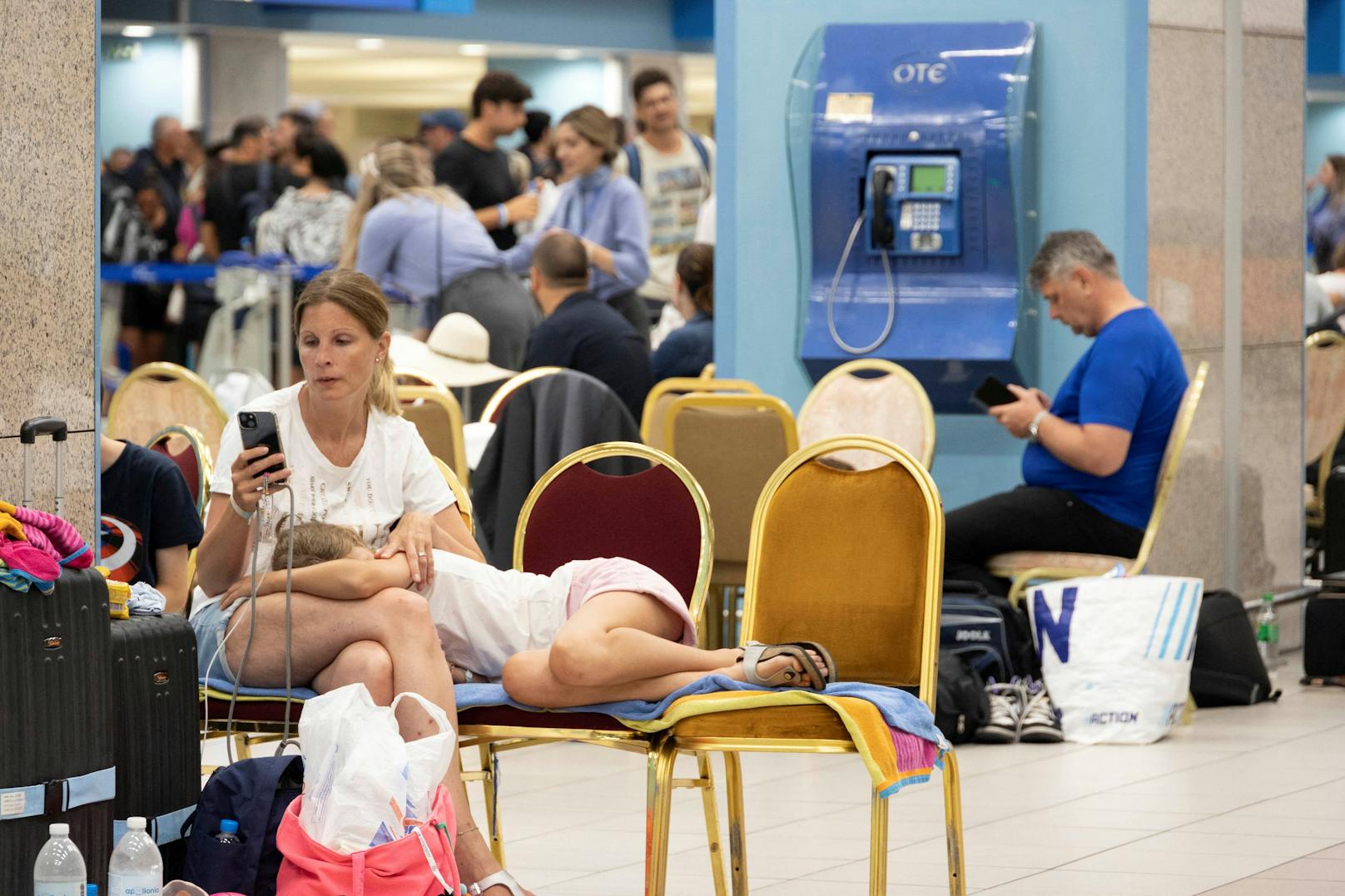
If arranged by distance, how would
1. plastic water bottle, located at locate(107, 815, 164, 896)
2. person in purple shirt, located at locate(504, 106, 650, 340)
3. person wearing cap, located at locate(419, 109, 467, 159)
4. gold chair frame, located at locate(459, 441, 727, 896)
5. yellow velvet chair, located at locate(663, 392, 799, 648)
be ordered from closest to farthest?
plastic water bottle, located at locate(107, 815, 164, 896)
gold chair frame, located at locate(459, 441, 727, 896)
yellow velvet chair, located at locate(663, 392, 799, 648)
person in purple shirt, located at locate(504, 106, 650, 340)
person wearing cap, located at locate(419, 109, 467, 159)

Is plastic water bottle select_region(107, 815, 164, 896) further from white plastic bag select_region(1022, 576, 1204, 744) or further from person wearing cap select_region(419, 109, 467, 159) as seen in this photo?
person wearing cap select_region(419, 109, 467, 159)

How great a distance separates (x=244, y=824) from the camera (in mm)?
3625

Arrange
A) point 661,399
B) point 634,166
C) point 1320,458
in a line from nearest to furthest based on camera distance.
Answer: point 661,399
point 1320,458
point 634,166

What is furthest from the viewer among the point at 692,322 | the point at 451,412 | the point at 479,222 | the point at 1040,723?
the point at 479,222

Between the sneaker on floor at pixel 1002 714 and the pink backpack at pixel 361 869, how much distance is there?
2.83 metres

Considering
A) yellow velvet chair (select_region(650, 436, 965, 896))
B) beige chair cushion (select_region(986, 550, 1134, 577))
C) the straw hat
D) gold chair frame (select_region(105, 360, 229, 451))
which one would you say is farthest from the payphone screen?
yellow velvet chair (select_region(650, 436, 965, 896))

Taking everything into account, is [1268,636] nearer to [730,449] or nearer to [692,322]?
[730,449]

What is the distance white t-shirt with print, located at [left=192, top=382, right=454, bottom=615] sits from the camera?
421cm

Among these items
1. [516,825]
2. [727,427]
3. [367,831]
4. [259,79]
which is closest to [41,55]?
[367,831]

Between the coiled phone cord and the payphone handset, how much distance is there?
6 centimetres

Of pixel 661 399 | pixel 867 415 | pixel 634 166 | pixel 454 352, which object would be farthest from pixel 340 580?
pixel 634 166

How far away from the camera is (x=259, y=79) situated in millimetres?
17453

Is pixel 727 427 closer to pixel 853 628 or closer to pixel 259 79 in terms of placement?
pixel 853 628

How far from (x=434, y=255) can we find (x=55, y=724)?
5.50 m
